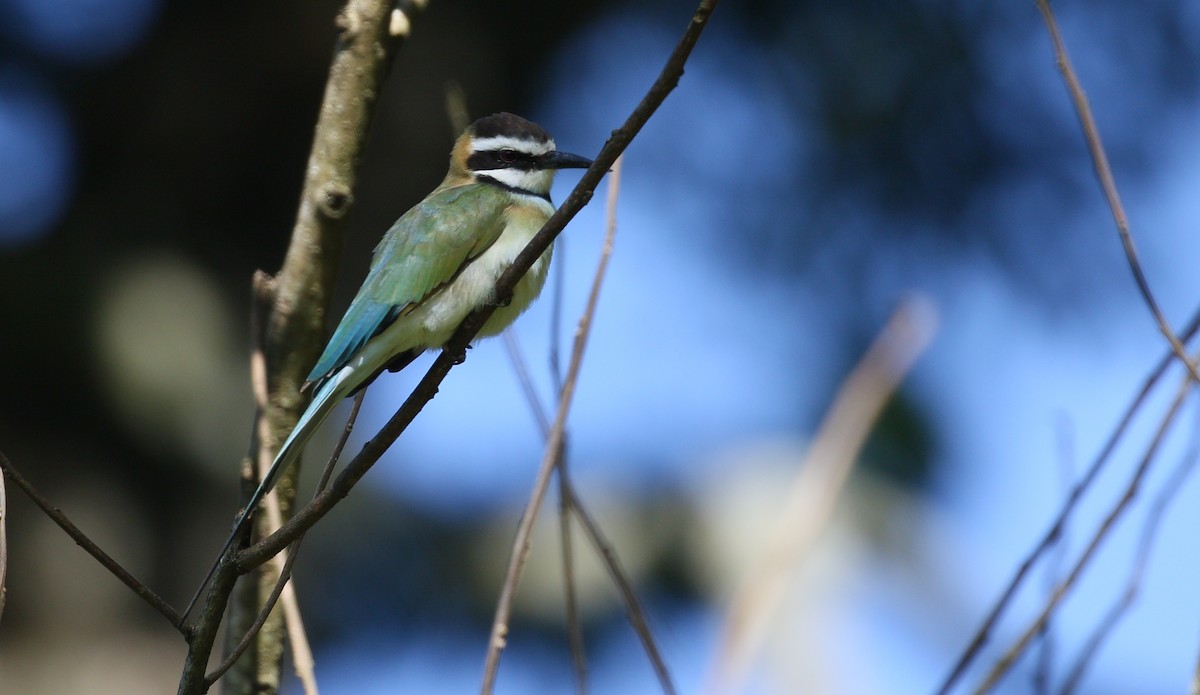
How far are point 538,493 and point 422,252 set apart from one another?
4.11 ft

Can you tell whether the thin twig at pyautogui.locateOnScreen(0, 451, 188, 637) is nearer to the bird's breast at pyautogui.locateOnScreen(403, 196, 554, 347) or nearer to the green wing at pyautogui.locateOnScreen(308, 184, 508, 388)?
the green wing at pyautogui.locateOnScreen(308, 184, 508, 388)

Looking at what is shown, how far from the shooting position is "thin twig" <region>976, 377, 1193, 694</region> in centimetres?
189

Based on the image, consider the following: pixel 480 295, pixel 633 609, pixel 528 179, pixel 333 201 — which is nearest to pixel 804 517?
pixel 633 609

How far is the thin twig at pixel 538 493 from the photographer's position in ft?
6.67

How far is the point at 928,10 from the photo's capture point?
25.1 ft

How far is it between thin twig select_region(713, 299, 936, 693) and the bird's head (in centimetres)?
187

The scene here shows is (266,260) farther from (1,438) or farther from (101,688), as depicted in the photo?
(101,688)

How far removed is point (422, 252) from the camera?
3.24 meters

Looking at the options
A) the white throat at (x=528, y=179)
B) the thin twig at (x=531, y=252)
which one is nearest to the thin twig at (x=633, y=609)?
the thin twig at (x=531, y=252)

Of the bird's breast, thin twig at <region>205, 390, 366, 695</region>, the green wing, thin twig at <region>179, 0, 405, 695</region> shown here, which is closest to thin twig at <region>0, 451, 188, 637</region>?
thin twig at <region>205, 390, 366, 695</region>

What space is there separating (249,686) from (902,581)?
12.2ft

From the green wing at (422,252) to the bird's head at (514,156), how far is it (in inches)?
8.7

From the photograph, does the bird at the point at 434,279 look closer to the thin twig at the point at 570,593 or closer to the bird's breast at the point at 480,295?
the bird's breast at the point at 480,295

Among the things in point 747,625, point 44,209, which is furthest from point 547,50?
point 747,625
